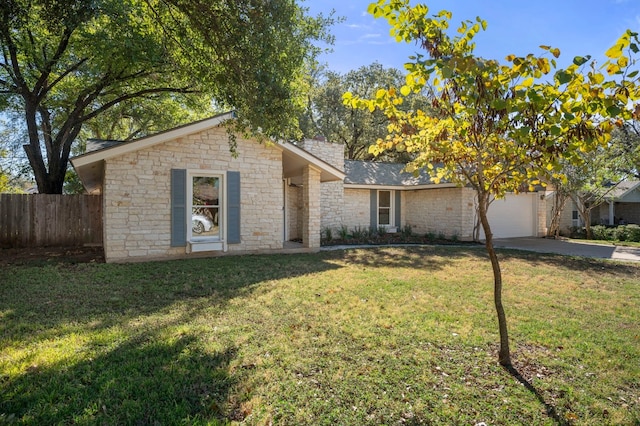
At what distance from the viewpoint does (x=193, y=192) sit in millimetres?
9672

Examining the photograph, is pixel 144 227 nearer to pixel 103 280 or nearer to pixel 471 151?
pixel 103 280

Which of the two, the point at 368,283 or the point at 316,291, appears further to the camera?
the point at 368,283

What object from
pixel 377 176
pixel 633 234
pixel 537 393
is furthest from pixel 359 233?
Result: pixel 633 234

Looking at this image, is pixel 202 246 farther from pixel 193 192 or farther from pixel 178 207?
pixel 193 192

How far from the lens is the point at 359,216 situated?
16.3 meters

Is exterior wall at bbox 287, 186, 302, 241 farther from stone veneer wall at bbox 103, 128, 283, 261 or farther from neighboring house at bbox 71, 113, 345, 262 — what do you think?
stone veneer wall at bbox 103, 128, 283, 261

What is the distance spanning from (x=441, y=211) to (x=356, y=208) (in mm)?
3869

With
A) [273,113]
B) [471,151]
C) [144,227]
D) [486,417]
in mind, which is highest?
[273,113]

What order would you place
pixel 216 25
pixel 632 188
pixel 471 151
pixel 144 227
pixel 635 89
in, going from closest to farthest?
pixel 635 89
pixel 471 151
pixel 216 25
pixel 144 227
pixel 632 188

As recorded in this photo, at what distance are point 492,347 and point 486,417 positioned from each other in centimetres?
144

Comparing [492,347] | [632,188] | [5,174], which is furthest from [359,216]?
[5,174]

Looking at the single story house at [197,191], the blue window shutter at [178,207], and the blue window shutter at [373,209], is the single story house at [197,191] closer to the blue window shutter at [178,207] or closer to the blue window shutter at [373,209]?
the blue window shutter at [178,207]

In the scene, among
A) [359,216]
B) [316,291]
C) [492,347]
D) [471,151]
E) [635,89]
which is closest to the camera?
[635,89]

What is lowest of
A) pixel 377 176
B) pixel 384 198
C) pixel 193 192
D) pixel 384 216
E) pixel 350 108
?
pixel 384 216
